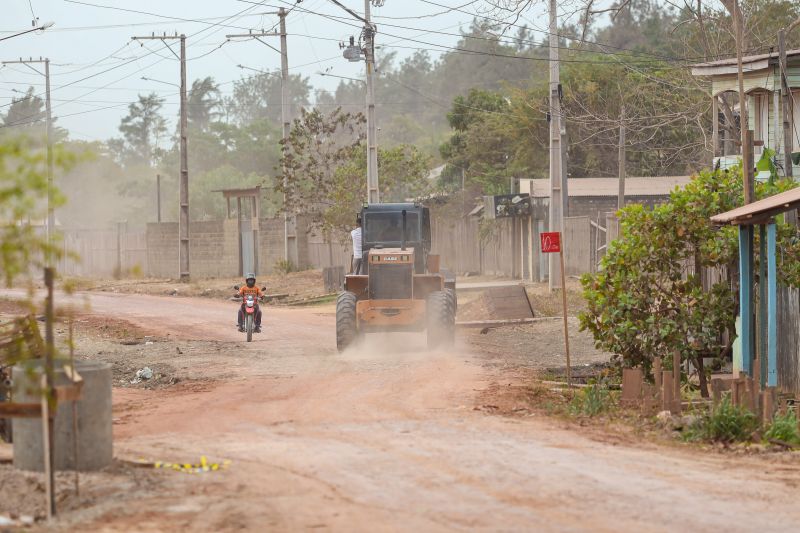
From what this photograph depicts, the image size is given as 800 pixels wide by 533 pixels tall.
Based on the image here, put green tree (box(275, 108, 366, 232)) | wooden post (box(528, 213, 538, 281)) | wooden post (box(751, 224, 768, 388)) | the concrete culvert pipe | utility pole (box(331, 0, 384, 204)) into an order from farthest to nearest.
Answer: green tree (box(275, 108, 366, 232)), wooden post (box(528, 213, 538, 281)), utility pole (box(331, 0, 384, 204)), wooden post (box(751, 224, 768, 388)), the concrete culvert pipe

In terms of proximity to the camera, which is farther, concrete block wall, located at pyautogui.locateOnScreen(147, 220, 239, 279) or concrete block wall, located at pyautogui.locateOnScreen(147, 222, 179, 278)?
concrete block wall, located at pyautogui.locateOnScreen(147, 222, 179, 278)

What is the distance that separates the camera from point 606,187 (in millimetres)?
45719

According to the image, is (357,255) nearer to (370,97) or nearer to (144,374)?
(144,374)

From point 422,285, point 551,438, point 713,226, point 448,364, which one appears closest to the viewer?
point 551,438

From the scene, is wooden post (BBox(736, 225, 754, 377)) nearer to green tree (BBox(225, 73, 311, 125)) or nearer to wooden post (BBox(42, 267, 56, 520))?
wooden post (BBox(42, 267, 56, 520))

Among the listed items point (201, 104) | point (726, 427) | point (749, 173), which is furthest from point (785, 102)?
point (201, 104)

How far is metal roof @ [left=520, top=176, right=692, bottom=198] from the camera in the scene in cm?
4406

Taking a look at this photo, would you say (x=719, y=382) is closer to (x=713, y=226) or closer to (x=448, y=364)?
(x=713, y=226)

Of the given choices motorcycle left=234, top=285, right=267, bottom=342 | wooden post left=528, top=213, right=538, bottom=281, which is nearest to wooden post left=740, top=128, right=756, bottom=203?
motorcycle left=234, top=285, right=267, bottom=342

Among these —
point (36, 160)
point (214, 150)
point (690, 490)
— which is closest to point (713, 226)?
point (690, 490)

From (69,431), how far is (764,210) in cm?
750

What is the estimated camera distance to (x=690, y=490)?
9.09 metres

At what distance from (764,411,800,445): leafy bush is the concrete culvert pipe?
627 cm

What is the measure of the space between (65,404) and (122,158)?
148782mm
